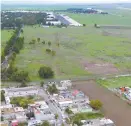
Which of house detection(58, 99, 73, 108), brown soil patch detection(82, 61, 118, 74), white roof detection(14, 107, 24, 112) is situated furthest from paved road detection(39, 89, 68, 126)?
brown soil patch detection(82, 61, 118, 74)

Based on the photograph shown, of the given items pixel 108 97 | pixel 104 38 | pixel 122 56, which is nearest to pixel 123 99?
pixel 108 97

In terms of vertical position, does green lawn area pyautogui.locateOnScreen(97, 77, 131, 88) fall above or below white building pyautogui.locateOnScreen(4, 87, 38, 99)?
below

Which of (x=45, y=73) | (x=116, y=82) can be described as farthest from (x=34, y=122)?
(x=116, y=82)

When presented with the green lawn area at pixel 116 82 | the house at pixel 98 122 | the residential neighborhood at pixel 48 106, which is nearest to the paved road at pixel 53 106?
the residential neighborhood at pixel 48 106

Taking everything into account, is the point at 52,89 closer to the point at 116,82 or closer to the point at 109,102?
the point at 109,102

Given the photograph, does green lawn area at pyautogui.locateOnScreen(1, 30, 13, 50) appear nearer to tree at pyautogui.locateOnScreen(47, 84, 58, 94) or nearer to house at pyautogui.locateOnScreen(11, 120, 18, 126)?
tree at pyautogui.locateOnScreen(47, 84, 58, 94)

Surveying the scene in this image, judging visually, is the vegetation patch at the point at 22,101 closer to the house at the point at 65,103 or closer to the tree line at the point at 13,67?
the house at the point at 65,103
